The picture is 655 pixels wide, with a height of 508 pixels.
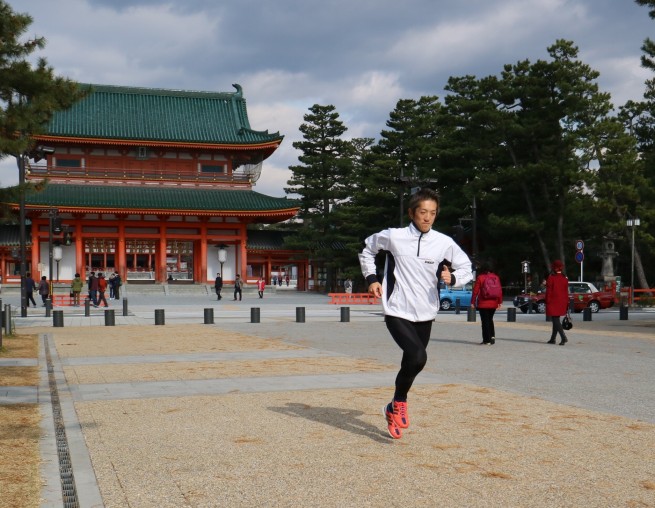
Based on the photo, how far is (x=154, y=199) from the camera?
150ft

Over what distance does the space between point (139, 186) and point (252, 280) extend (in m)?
10.2

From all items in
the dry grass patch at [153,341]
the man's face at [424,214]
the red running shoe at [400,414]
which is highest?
the man's face at [424,214]

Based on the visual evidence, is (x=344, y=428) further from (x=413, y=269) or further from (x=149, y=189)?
(x=149, y=189)

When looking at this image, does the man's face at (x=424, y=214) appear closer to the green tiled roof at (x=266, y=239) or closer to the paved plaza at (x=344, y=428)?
the paved plaza at (x=344, y=428)

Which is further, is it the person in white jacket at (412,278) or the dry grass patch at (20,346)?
the dry grass patch at (20,346)

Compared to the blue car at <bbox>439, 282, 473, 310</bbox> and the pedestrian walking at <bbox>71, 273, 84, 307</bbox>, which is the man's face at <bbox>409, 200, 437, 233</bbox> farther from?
the pedestrian walking at <bbox>71, 273, 84, 307</bbox>

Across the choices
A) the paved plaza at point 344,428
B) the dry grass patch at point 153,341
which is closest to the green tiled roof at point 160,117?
the dry grass patch at point 153,341

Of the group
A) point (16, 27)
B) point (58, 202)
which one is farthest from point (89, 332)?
point (58, 202)

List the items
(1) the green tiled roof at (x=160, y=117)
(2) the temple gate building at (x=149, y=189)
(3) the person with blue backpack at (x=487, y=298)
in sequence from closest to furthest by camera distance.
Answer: (3) the person with blue backpack at (x=487, y=298) < (2) the temple gate building at (x=149, y=189) < (1) the green tiled roof at (x=160, y=117)

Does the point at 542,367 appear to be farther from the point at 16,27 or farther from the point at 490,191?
the point at 490,191

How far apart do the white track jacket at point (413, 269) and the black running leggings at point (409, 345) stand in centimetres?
7

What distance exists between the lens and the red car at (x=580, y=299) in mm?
29625

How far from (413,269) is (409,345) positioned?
0.61m

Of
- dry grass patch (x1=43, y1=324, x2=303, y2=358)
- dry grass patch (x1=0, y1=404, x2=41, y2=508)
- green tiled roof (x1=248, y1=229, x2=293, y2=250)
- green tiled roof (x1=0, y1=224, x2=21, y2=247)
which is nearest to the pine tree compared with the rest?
green tiled roof (x1=248, y1=229, x2=293, y2=250)
